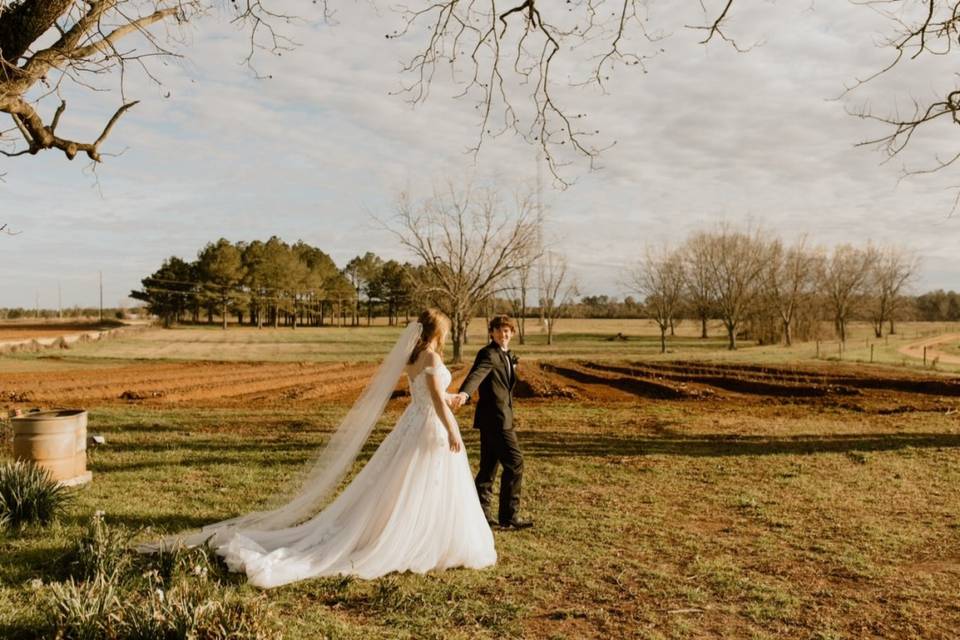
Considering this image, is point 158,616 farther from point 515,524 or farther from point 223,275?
point 223,275

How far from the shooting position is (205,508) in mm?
6914

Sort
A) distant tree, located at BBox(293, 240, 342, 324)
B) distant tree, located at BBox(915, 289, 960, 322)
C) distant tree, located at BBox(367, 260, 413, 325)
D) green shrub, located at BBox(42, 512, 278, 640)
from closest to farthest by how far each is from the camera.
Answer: green shrub, located at BBox(42, 512, 278, 640) < distant tree, located at BBox(293, 240, 342, 324) < distant tree, located at BBox(367, 260, 413, 325) < distant tree, located at BBox(915, 289, 960, 322)

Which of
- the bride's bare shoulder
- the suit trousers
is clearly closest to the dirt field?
the suit trousers

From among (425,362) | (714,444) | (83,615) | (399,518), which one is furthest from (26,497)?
(714,444)

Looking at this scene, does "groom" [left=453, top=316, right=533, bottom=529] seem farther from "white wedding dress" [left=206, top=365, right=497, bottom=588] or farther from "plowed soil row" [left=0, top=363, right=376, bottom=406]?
"plowed soil row" [left=0, top=363, right=376, bottom=406]

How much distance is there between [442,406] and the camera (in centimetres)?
555

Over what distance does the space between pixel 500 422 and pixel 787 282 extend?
174ft

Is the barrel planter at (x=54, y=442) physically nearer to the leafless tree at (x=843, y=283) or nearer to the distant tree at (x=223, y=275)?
the leafless tree at (x=843, y=283)

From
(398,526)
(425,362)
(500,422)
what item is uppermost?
(425,362)

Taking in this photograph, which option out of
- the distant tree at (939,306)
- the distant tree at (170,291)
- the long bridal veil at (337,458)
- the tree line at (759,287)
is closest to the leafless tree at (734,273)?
the tree line at (759,287)

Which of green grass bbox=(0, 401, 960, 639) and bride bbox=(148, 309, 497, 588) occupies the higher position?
bride bbox=(148, 309, 497, 588)

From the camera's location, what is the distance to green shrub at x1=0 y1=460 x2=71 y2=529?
5699mm

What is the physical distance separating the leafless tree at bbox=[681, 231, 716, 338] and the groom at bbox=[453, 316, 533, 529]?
164ft

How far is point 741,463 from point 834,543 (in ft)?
12.5
